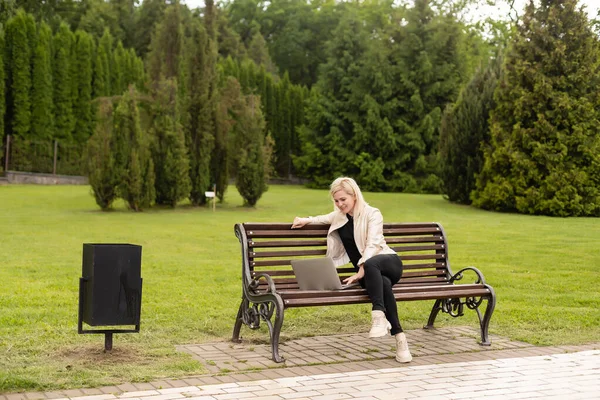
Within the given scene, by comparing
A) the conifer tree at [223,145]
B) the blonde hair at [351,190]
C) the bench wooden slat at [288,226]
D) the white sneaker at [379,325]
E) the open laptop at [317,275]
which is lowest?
the white sneaker at [379,325]

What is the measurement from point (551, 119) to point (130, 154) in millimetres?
12621

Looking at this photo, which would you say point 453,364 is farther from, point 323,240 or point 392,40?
point 392,40

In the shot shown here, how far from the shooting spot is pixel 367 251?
6375 mm

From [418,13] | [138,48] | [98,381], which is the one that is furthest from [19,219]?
[138,48]

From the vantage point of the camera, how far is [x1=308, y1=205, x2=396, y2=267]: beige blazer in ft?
21.1

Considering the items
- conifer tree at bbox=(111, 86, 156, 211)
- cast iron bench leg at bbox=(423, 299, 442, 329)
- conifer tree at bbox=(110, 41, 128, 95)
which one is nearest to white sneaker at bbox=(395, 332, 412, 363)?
cast iron bench leg at bbox=(423, 299, 442, 329)

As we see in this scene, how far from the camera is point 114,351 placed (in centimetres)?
592

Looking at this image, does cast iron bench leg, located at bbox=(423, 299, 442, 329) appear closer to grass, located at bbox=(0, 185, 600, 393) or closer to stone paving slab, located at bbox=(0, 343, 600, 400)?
grass, located at bbox=(0, 185, 600, 393)

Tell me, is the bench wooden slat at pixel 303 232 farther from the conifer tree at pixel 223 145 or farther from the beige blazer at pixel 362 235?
the conifer tree at pixel 223 145

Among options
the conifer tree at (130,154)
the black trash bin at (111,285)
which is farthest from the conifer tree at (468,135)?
the black trash bin at (111,285)

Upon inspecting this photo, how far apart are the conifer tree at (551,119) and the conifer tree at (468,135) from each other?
1.48m

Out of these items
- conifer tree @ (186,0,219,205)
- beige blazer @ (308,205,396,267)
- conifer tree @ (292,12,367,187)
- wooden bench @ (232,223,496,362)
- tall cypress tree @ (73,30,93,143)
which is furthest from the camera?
conifer tree @ (292,12,367,187)

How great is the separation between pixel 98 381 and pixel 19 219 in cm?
1380

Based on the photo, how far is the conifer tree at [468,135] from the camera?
26.4 m
